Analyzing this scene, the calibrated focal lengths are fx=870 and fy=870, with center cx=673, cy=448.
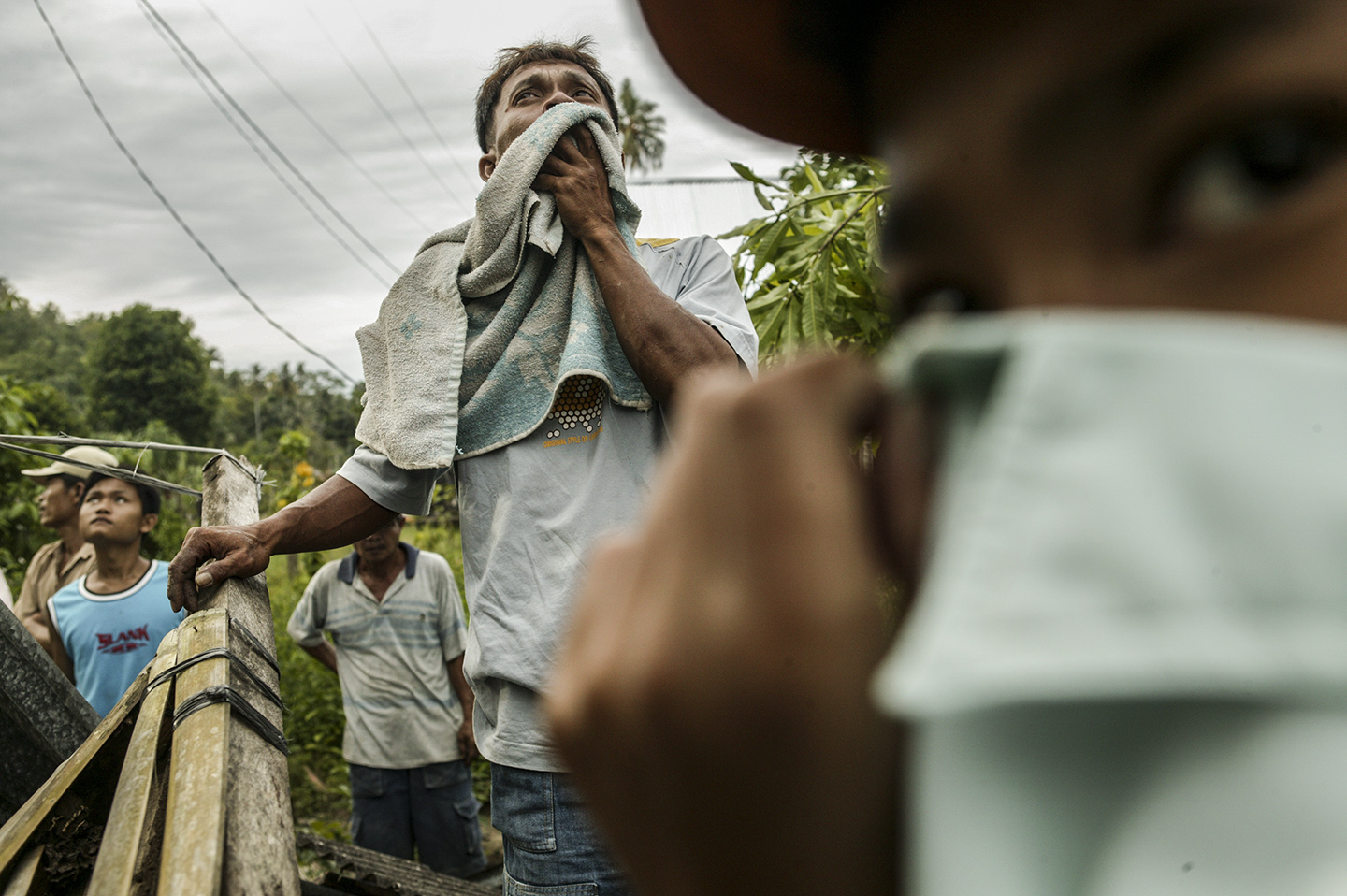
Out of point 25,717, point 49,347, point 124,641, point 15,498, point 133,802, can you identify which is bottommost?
point 133,802

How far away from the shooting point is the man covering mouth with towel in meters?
1.81

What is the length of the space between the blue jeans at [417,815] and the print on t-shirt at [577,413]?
4.19m

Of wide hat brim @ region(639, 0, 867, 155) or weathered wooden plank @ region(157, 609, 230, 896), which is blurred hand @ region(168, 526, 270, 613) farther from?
wide hat brim @ region(639, 0, 867, 155)

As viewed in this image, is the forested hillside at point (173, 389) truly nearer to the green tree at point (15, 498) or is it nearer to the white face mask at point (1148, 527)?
the green tree at point (15, 498)

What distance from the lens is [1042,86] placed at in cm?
39

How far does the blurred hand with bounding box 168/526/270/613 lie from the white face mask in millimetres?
2095

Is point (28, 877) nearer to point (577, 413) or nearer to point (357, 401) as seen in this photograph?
point (577, 413)

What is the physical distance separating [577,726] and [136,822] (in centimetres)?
148

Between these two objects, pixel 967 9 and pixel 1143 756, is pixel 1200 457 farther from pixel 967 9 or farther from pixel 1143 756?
pixel 967 9

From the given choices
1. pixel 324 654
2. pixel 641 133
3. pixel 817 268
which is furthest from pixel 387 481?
pixel 641 133

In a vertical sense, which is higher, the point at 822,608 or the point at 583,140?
the point at 583,140

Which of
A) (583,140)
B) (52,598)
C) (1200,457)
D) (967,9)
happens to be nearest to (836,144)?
(967,9)

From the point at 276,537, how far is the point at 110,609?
10.7ft

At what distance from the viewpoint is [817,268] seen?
2.71m
